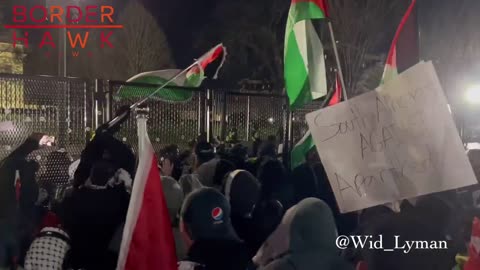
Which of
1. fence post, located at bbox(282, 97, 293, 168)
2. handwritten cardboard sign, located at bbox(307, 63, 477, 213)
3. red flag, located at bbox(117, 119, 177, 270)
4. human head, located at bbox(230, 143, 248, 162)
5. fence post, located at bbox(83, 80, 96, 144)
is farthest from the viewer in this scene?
Result: fence post, located at bbox(282, 97, 293, 168)

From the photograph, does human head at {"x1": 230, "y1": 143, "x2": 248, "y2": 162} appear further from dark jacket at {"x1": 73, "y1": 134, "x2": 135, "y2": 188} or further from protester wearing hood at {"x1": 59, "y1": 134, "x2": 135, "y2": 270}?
protester wearing hood at {"x1": 59, "y1": 134, "x2": 135, "y2": 270}

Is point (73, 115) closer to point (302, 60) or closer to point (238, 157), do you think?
point (238, 157)

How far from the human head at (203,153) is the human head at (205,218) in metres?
2.94

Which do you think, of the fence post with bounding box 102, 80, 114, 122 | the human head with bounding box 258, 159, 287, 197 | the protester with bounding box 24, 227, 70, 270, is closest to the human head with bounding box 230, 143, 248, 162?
the human head with bounding box 258, 159, 287, 197

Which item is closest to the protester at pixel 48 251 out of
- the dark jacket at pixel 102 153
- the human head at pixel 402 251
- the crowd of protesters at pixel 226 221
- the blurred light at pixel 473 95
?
the crowd of protesters at pixel 226 221

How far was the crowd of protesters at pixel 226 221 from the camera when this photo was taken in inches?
121

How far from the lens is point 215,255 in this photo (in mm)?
3367

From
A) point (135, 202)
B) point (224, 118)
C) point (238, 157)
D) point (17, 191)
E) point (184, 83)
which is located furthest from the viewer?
point (224, 118)

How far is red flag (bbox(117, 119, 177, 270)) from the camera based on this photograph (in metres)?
3.07

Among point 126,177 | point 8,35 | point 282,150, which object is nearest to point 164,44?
point 8,35

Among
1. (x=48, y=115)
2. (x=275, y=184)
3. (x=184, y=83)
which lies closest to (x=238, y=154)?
(x=275, y=184)

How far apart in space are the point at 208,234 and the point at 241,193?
3.23 ft

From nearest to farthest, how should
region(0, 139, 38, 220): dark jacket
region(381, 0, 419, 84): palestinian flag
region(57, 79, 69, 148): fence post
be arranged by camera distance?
region(381, 0, 419, 84): palestinian flag < region(0, 139, 38, 220): dark jacket < region(57, 79, 69, 148): fence post

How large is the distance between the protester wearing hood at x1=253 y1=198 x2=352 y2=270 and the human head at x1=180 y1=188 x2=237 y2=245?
38 cm
